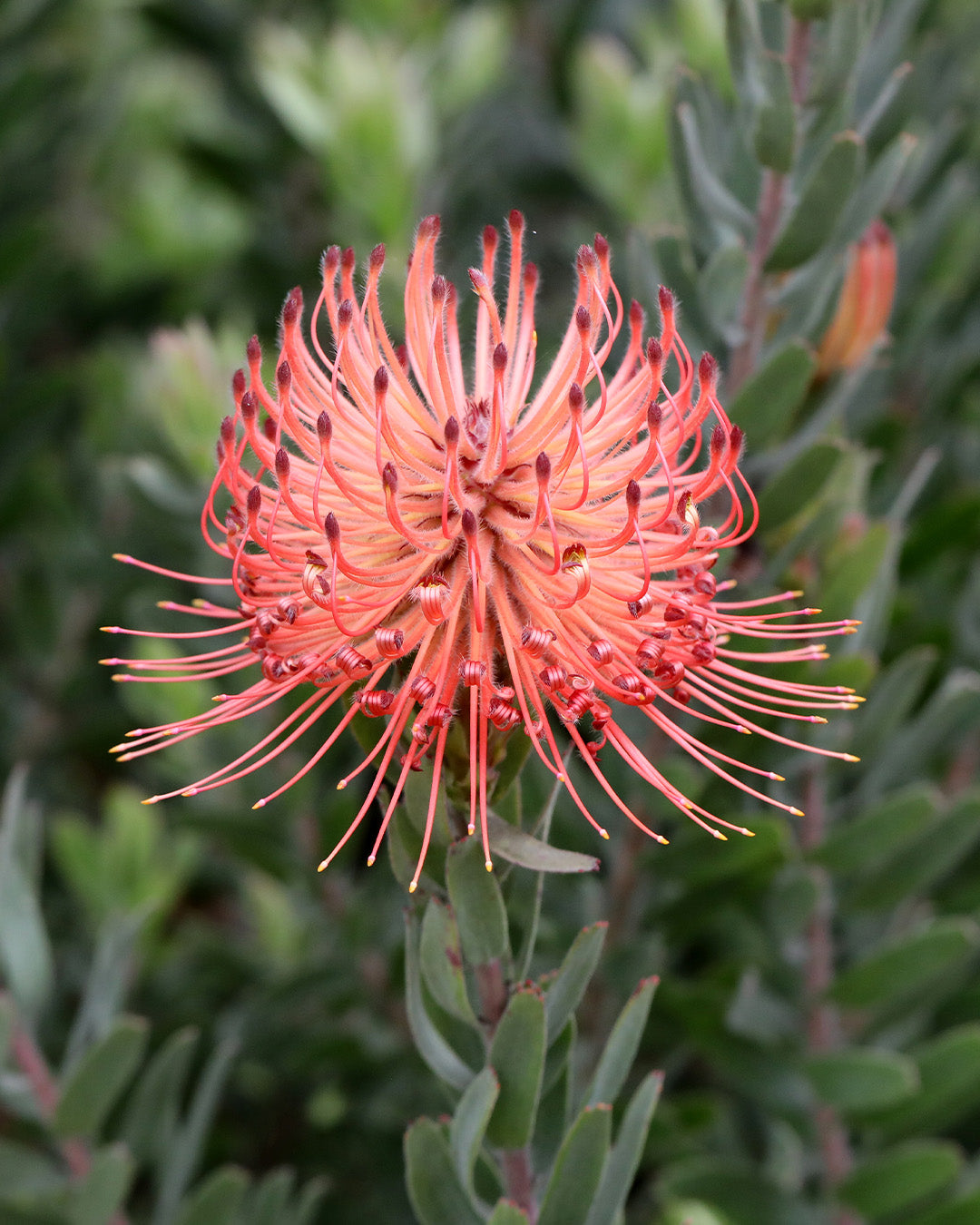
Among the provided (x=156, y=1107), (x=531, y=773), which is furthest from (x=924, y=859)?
(x=156, y=1107)

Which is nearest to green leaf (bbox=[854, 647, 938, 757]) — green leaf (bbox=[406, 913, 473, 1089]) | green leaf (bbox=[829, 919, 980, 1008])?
green leaf (bbox=[829, 919, 980, 1008])

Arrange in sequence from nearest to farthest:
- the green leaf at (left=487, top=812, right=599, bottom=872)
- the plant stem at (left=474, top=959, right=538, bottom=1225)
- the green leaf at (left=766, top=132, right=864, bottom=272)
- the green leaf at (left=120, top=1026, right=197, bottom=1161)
Answer: the green leaf at (left=487, top=812, right=599, bottom=872) → the plant stem at (left=474, top=959, right=538, bottom=1225) → the green leaf at (left=766, top=132, right=864, bottom=272) → the green leaf at (left=120, top=1026, right=197, bottom=1161)

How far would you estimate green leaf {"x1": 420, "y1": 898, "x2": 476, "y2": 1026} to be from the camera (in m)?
0.92

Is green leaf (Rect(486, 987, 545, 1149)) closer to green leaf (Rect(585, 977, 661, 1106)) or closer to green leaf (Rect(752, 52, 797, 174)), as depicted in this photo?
green leaf (Rect(585, 977, 661, 1106))

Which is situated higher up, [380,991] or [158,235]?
[158,235]

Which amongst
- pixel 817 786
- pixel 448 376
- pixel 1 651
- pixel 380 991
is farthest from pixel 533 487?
pixel 1 651

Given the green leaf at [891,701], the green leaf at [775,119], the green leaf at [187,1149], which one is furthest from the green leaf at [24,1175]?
the green leaf at [775,119]

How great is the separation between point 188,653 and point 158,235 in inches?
53.2

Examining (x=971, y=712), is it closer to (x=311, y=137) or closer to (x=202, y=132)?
(x=311, y=137)

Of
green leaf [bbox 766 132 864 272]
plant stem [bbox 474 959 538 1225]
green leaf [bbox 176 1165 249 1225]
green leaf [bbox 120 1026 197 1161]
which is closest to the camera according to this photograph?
plant stem [bbox 474 959 538 1225]

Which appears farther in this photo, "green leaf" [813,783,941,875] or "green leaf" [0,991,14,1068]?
"green leaf" [813,783,941,875]

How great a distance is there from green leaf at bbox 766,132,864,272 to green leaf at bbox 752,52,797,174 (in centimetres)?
4

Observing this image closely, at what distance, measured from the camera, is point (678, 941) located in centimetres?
151

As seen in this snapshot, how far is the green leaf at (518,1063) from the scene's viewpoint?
0.91 m
